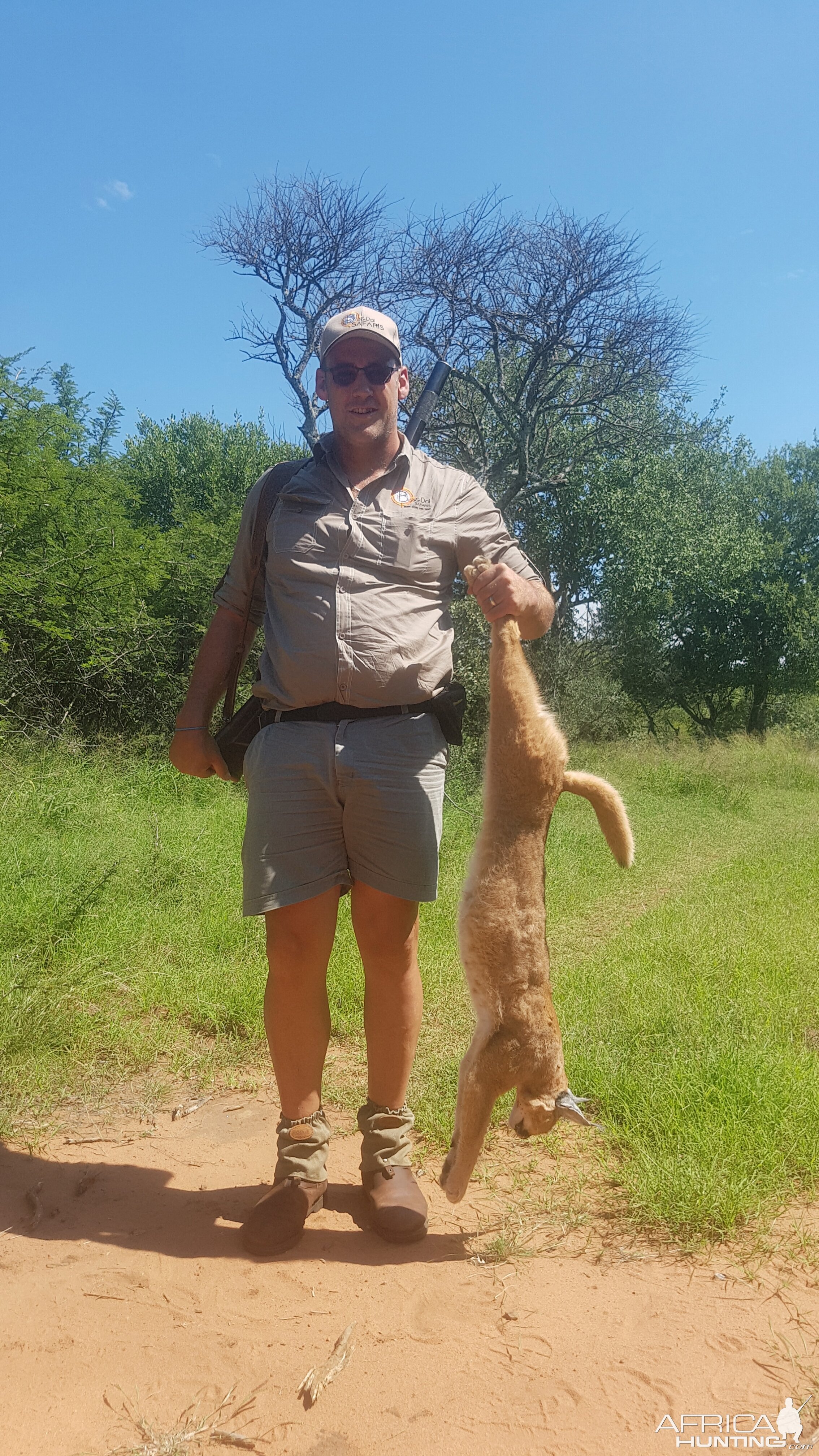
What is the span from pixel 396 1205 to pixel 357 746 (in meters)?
1.38

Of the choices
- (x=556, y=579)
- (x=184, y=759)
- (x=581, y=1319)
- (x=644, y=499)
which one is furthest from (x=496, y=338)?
(x=581, y=1319)

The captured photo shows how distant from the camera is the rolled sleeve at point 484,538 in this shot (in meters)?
2.76

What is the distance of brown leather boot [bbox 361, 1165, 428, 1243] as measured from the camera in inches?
104

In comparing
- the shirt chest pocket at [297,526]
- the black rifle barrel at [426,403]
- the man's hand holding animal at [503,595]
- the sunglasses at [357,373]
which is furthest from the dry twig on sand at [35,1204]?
the black rifle barrel at [426,403]

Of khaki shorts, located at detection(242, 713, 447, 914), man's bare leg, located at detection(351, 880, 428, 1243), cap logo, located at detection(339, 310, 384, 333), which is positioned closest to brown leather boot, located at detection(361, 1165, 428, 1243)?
man's bare leg, located at detection(351, 880, 428, 1243)

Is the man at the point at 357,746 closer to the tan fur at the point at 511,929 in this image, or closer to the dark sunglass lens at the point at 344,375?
the dark sunglass lens at the point at 344,375

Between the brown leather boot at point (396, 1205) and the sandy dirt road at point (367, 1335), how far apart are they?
0.04 meters

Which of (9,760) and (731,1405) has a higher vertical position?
(9,760)

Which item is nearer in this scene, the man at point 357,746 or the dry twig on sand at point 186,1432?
the dry twig on sand at point 186,1432

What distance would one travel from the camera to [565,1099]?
2.40 metres

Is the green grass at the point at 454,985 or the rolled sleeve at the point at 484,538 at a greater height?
the rolled sleeve at the point at 484,538

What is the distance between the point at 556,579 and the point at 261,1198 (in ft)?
56.9

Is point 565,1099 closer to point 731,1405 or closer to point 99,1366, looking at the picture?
point 731,1405

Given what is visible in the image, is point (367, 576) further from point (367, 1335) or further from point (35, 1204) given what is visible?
point (35, 1204)
